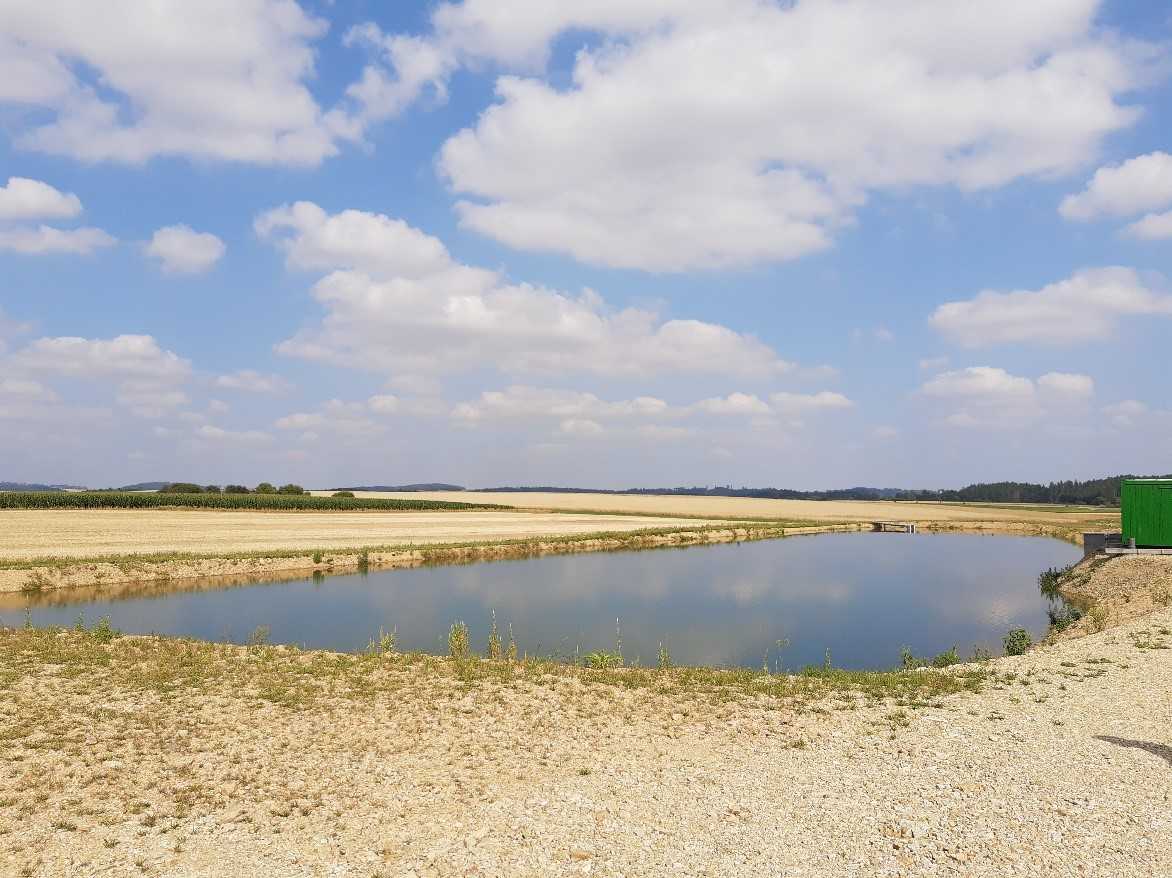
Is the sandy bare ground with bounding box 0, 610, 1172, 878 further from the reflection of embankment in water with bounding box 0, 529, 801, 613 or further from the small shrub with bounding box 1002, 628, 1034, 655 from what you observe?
the reflection of embankment in water with bounding box 0, 529, 801, 613

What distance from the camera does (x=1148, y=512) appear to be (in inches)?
1217

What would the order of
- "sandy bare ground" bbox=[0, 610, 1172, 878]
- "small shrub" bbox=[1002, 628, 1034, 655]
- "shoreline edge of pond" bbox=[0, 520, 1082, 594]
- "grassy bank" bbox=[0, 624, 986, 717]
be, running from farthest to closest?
1. "shoreline edge of pond" bbox=[0, 520, 1082, 594]
2. "small shrub" bbox=[1002, 628, 1034, 655]
3. "grassy bank" bbox=[0, 624, 986, 717]
4. "sandy bare ground" bbox=[0, 610, 1172, 878]

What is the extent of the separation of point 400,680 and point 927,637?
1908cm

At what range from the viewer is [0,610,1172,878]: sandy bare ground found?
25.6 feet

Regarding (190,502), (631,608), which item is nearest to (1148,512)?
(631,608)

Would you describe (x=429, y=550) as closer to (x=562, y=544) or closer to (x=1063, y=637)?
(x=562, y=544)

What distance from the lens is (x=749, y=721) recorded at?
41.5 ft

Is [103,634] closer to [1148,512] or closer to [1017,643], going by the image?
[1017,643]

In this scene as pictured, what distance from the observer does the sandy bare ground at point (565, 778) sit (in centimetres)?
782

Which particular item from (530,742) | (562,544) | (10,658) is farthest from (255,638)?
(562,544)

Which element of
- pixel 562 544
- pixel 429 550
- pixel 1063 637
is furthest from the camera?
pixel 562 544

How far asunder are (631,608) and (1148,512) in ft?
76.4

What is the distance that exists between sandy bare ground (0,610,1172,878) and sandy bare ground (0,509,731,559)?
31.3 meters

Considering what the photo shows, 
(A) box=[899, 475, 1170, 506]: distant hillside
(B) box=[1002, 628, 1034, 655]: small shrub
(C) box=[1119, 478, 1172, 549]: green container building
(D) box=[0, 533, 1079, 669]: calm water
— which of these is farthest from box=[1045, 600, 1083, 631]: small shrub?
(A) box=[899, 475, 1170, 506]: distant hillside
